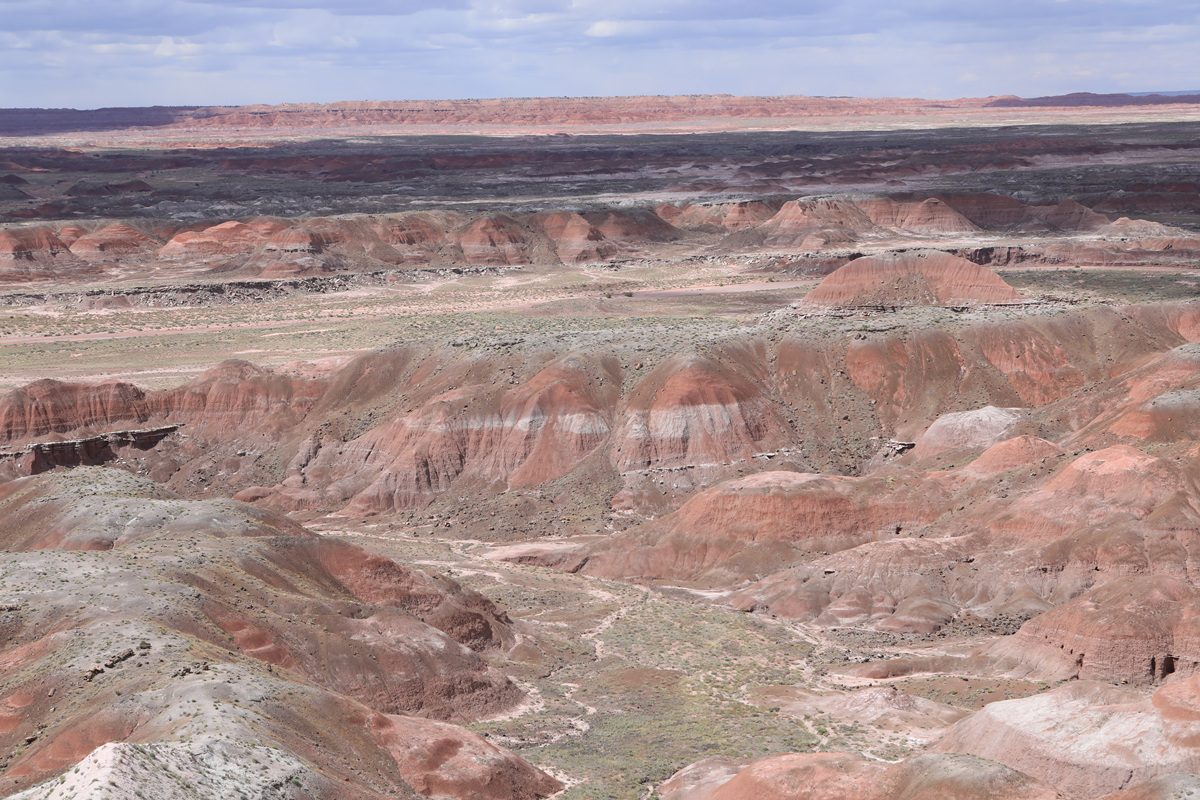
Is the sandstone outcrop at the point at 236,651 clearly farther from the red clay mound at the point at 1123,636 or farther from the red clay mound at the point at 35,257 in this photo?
the red clay mound at the point at 35,257

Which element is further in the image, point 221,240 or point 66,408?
point 221,240

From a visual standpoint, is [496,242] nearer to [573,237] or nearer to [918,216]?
[573,237]

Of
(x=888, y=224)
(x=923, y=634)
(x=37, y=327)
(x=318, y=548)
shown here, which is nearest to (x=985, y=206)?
(x=888, y=224)

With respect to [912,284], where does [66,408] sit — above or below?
below

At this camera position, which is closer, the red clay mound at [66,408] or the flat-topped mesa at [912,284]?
the red clay mound at [66,408]

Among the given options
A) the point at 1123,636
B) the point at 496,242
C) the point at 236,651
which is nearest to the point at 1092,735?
the point at 1123,636

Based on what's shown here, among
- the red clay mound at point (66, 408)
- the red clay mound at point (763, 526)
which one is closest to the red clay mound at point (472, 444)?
the red clay mound at point (763, 526)

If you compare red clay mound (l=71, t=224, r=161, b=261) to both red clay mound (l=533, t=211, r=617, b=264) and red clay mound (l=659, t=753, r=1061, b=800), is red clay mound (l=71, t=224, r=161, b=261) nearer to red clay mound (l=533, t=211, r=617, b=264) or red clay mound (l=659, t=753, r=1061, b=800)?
red clay mound (l=533, t=211, r=617, b=264)

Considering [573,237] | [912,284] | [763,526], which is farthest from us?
[573,237]
